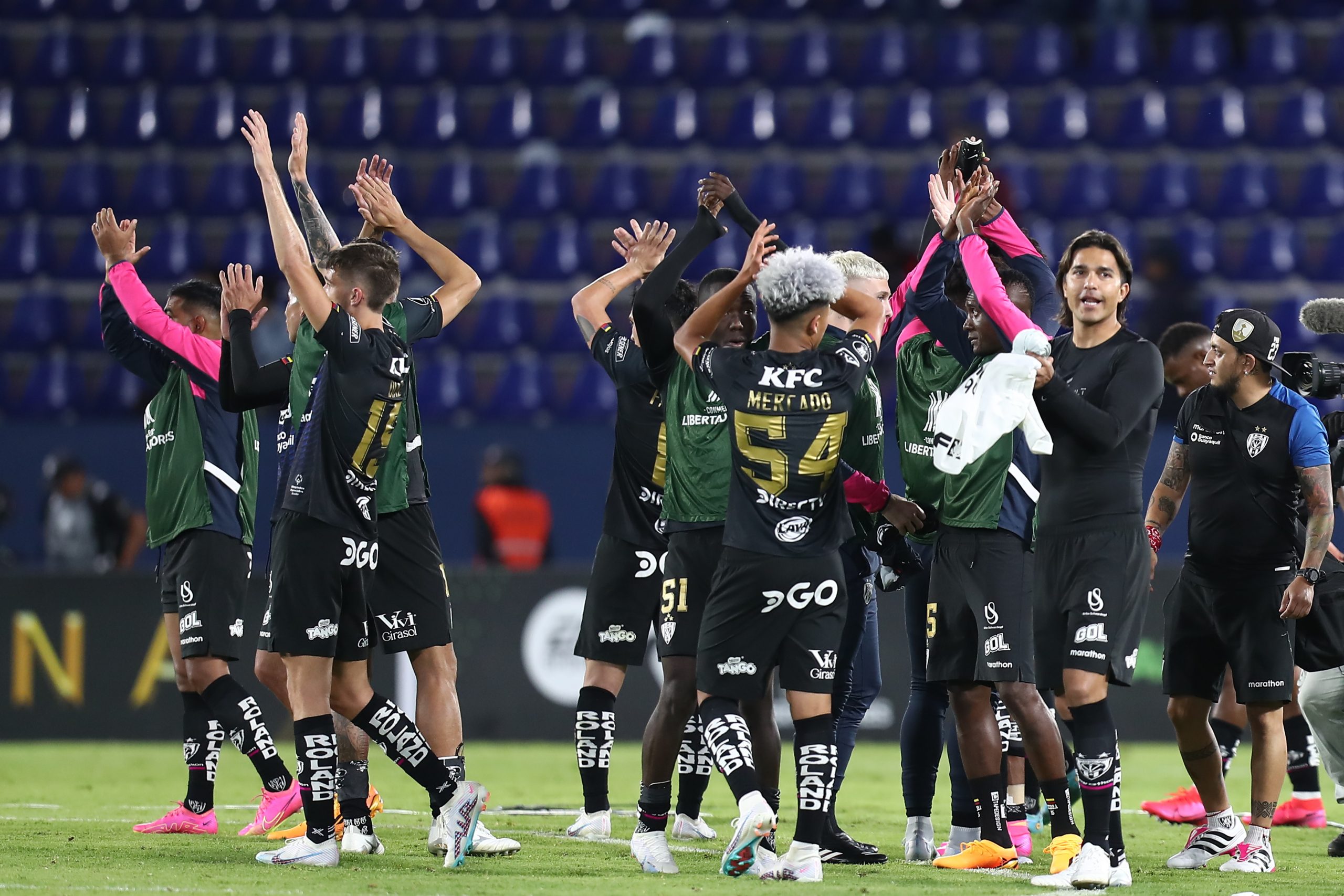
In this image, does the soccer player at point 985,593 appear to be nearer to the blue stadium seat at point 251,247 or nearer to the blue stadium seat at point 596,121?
the blue stadium seat at point 251,247

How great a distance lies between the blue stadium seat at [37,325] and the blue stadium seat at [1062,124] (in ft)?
34.0

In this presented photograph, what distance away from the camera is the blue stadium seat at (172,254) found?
1670cm

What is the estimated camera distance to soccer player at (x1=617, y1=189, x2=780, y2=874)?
6.50 metres

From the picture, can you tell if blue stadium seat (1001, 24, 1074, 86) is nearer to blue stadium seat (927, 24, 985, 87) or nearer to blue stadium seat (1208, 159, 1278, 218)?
blue stadium seat (927, 24, 985, 87)

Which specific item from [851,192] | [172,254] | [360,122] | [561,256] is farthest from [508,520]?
[360,122]

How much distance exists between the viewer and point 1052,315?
6852 millimetres

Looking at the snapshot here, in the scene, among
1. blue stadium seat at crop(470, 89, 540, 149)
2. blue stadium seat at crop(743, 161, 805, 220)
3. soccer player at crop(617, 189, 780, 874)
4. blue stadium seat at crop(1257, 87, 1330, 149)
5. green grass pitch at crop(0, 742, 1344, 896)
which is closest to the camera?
green grass pitch at crop(0, 742, 1344, 896)

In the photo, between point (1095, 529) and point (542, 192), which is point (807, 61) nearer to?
point (542, 192)

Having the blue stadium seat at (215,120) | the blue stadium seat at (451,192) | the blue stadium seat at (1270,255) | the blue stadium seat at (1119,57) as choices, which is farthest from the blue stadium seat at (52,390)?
the blue stadium seat at (1270,255)

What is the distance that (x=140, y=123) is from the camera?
18.0 m

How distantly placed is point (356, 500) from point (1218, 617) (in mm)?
3603

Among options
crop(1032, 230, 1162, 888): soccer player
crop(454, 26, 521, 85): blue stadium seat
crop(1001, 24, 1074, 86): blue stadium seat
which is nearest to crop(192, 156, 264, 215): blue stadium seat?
crop(454, 26, 521, 85): blue stadium seat

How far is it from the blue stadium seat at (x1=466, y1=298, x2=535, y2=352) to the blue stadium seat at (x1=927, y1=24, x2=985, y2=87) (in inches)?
217

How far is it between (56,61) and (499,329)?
6.16m
